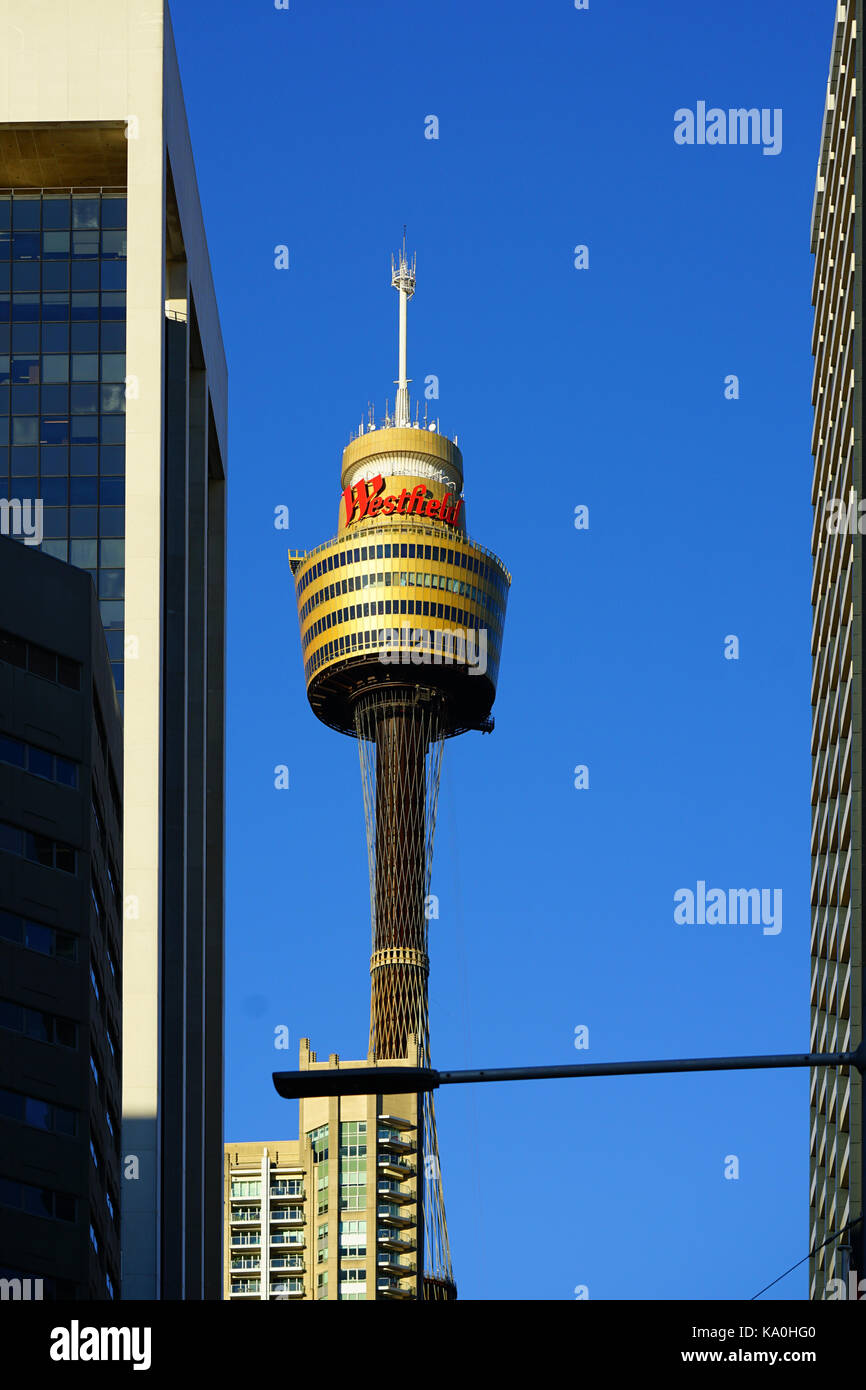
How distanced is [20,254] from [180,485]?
1196 cm

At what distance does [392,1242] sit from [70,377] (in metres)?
105

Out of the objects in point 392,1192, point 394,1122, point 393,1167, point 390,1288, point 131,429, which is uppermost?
point 131,429

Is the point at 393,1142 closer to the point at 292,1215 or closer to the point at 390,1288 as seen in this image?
the point at 390,1288

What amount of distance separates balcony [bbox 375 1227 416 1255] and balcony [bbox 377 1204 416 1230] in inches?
22.4

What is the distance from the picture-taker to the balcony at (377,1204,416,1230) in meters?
192

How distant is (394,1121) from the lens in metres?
193

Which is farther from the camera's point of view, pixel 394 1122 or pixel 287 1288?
pixel 287 1288

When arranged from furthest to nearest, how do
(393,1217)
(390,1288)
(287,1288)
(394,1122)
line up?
(287,1288), (394,1122), (393,1217), (390,1288)

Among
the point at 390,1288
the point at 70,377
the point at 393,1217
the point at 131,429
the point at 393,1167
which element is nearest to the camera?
the point at 131,429

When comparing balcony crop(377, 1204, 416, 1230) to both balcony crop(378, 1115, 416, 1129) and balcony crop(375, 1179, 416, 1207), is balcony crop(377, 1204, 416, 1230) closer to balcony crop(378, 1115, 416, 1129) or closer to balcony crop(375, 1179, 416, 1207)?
balcony crop(375, 1179, 416, 1207)

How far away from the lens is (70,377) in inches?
4072

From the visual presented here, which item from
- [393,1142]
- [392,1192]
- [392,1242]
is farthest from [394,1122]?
[392,1242]
